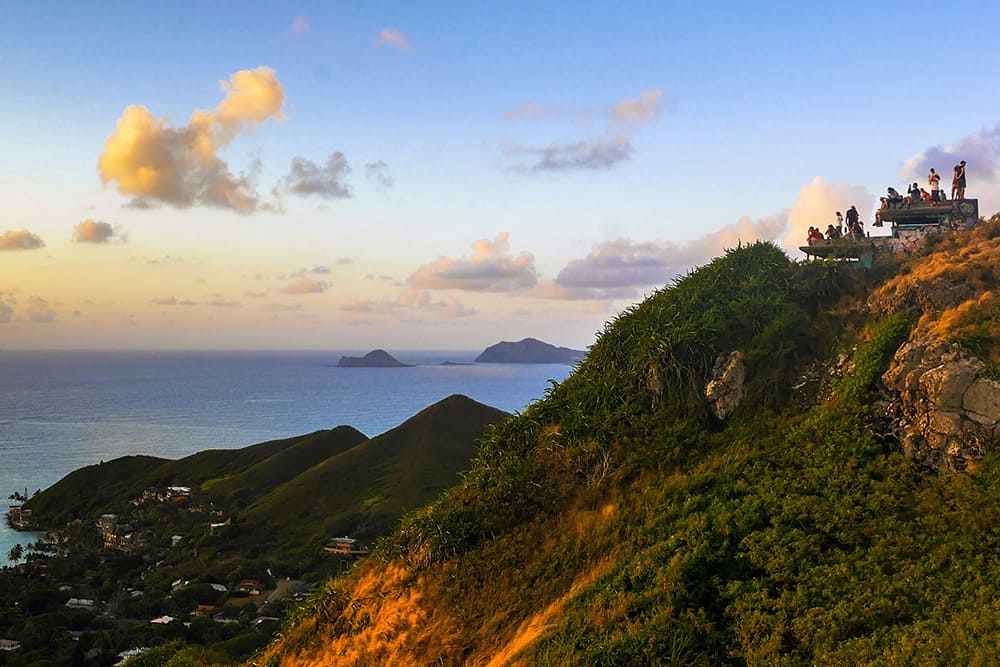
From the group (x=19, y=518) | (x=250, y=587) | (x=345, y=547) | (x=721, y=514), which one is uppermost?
(x=721, y=514)

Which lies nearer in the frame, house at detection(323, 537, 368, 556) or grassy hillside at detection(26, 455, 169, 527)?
house at detection(323, 537, 368, 556)

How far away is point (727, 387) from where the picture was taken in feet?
67.8

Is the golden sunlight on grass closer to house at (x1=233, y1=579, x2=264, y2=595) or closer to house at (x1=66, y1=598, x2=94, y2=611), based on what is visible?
→ house at (x1=233, y1=579, x2=264, y2=595)

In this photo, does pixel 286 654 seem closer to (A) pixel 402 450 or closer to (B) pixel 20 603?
(B) pixel 20 603

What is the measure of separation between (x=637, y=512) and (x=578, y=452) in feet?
10.1

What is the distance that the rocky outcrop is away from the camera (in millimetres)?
15258

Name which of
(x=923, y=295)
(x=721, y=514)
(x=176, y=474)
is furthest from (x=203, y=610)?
(x=176, y=474)

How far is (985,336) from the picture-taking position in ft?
55.7

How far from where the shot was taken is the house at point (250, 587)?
2662 inches

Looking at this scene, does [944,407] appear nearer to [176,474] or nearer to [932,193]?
[932,193]

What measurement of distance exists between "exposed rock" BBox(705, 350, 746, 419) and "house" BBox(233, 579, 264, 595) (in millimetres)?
59800

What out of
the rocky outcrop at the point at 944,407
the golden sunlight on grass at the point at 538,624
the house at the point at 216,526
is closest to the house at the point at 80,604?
the house at the point at 216,526

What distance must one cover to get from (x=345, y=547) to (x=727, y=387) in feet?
216

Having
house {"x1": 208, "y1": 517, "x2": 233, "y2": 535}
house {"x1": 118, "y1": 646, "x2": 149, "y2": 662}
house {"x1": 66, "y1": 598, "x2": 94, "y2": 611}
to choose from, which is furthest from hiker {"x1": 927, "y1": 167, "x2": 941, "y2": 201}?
house {"x1": 208, "y1": 517, "x2": 233, "y2": 535}
